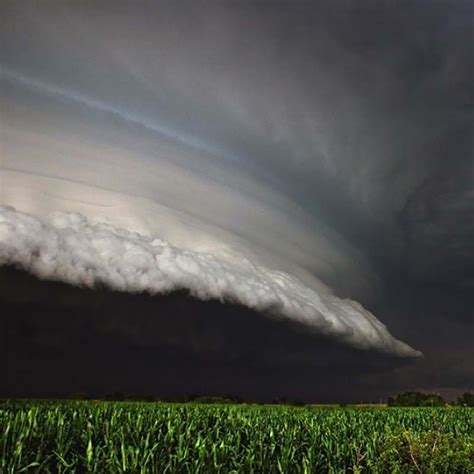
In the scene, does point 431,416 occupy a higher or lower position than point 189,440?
higher

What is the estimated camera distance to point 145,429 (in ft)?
59.1

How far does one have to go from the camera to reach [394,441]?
15461 millimetres

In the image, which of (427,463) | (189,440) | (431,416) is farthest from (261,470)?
(431,416)

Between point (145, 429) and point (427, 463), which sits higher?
point (145, 429)

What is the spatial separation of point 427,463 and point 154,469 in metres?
7.22

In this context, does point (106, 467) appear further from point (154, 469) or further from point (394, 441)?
point (394, 441)

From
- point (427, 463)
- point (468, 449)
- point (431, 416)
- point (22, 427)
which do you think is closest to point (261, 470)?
point (427, 463)

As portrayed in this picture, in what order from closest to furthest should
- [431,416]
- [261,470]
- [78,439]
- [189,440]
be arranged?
[261,470] → [78,439] → [189,440] → [431,416]

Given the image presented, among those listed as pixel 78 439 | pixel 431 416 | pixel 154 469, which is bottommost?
pixel 154 469

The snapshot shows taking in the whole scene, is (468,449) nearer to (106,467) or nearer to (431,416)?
(106,467)

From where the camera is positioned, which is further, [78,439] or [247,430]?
[247,430]

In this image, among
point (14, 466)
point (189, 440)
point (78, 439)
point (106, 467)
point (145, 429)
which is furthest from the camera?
point (145, 429)

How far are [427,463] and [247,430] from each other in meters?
6.30

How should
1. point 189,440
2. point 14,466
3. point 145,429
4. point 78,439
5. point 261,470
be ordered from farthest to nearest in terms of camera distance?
point 145,429
point 189,440
point 78,439
point 261,470
point 14,466
